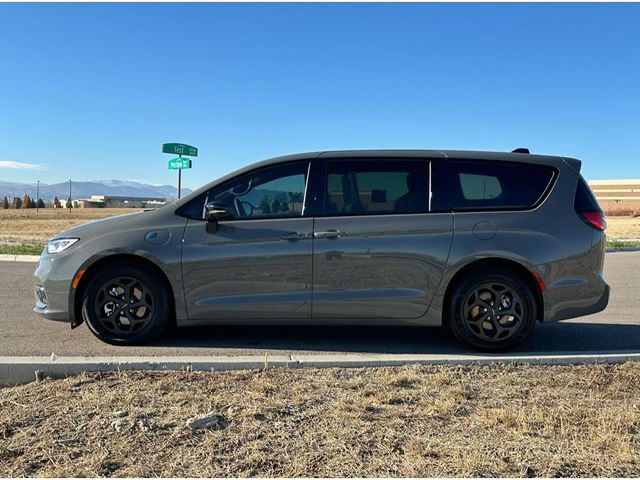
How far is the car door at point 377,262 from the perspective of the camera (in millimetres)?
4754

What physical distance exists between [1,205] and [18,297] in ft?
392

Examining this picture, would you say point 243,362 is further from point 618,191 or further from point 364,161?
point 618,191

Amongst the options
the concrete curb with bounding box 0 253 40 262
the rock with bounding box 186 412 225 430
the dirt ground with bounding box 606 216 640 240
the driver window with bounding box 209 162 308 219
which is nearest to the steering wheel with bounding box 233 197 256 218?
the driver window with bounding box 209 162 308 219

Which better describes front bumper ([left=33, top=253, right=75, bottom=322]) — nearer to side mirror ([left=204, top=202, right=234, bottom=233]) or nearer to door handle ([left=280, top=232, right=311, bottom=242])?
side mirror ([left=204, top=202, right=234, bottom=233])

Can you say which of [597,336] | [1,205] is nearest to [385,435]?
[597,336]

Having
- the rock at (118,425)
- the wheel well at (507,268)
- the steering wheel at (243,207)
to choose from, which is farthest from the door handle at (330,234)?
the rock at (118,425)

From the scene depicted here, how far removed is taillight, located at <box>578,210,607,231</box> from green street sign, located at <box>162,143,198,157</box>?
38.9 feet

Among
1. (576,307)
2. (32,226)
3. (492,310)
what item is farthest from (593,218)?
(32,226)

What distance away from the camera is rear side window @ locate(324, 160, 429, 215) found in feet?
16.0

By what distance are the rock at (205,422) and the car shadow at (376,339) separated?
69.8 inches

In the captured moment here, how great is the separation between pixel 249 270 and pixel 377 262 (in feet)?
3.71

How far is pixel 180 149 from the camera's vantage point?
48.6 feet

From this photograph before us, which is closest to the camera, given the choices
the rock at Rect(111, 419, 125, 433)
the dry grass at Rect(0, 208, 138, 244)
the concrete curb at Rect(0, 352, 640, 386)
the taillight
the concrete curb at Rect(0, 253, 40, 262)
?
the rock at Rect(111, 419, 125, 433)

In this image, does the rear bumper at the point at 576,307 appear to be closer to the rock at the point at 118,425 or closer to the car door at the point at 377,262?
the car door at the point at 377,262
